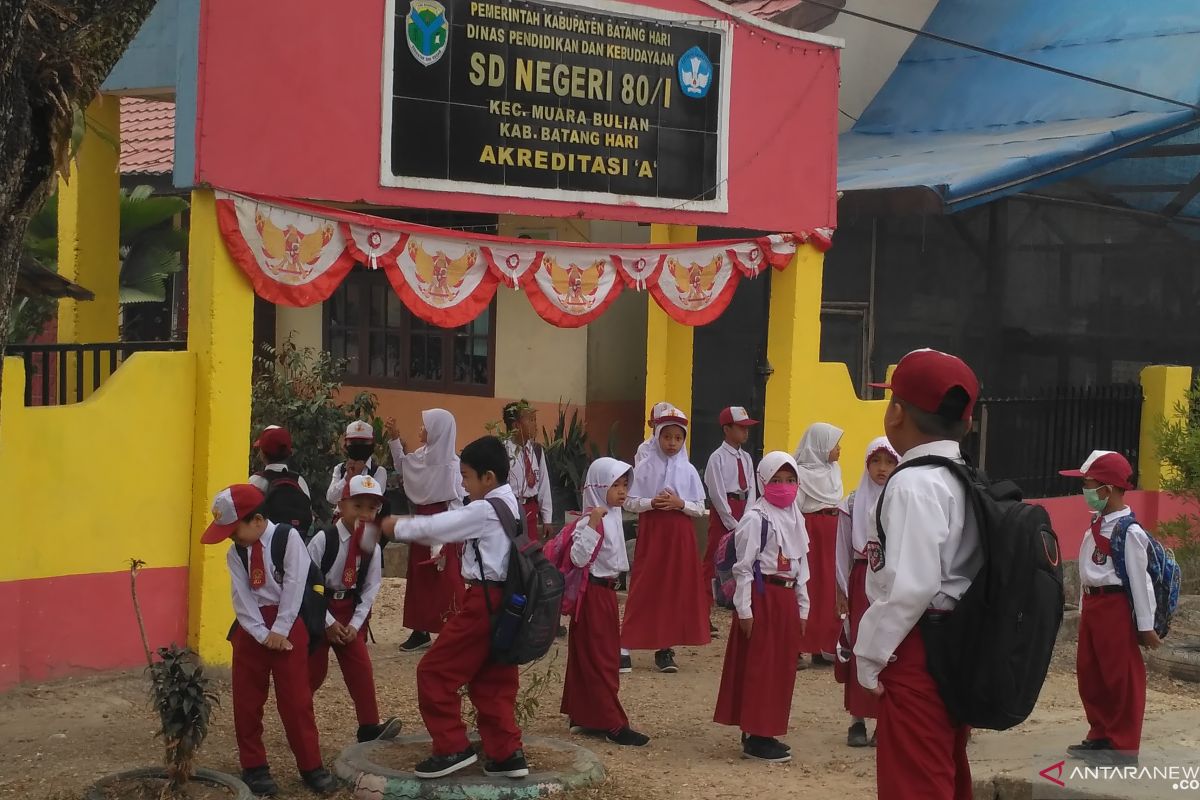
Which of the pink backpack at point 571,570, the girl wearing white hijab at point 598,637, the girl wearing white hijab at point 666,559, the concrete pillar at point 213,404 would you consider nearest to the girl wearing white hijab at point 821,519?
the girl wearing white hijab at point 666,559

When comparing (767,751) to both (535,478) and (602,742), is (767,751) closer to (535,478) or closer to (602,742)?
(602,742)

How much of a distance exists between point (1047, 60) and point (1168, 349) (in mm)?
3313

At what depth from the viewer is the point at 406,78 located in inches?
348

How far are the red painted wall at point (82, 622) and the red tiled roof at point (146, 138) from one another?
6.47 m

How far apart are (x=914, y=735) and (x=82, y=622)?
17.0 ft

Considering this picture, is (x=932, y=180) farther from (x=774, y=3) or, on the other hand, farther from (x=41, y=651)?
(x=41, y=651)

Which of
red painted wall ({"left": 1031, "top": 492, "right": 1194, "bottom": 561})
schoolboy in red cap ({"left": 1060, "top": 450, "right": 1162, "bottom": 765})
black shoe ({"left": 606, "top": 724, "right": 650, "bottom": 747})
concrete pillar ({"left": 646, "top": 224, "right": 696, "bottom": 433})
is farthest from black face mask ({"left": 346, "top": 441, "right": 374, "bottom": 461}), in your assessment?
red painted wall ({"left": 1031, "top": 492, "right": 1194, "bottom": 561})

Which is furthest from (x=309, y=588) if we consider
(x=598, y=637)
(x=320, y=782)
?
(x=598, y=637)

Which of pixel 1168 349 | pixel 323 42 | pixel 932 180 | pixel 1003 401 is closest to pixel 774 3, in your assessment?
pixel 932 180

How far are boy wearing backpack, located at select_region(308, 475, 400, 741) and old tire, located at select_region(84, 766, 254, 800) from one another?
80 cm

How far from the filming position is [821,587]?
9648 millimetres

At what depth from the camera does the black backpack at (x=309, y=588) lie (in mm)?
6320

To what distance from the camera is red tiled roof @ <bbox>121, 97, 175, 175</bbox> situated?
13797 millimetres

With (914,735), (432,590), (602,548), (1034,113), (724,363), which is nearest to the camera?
(914,735)
